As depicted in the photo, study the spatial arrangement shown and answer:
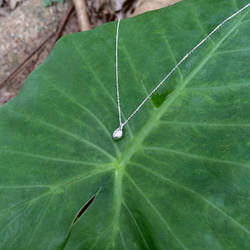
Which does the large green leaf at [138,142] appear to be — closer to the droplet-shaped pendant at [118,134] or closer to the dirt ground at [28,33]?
the droplet-shaped pendant at [118,134]

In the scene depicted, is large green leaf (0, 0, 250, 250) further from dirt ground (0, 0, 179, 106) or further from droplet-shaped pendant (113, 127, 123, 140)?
dirt ground (0, 0, 179, 106)

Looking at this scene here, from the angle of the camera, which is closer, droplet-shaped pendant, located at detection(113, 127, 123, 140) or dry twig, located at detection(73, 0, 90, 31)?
droplet-shaped pendant, located at detection(113, 127, 123, 140)

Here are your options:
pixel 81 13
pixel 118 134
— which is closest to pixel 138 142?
pixel 118 134

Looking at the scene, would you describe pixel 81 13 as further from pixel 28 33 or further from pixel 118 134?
pixel 118 134

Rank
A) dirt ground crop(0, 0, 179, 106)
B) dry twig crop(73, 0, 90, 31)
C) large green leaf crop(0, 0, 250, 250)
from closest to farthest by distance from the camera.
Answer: large green leaf crop(0, 0, 250, 250) < dry twig crop(73, 0, 90, 31) < dirt ground crop(0, 0, 179, 106)

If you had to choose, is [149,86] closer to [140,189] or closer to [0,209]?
[140,189]

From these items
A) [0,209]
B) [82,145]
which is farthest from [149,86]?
[0,209]

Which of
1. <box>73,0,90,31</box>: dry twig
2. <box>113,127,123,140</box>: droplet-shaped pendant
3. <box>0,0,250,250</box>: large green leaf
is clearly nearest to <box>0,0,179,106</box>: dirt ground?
<box>73,0,90,31</box>: dry twig
